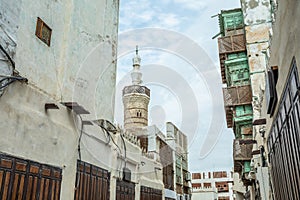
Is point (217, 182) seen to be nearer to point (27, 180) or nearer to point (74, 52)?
point (74, 52)

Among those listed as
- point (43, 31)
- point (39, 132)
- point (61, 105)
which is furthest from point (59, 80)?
point (39, 132)

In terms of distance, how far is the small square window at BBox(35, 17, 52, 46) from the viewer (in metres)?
7.45

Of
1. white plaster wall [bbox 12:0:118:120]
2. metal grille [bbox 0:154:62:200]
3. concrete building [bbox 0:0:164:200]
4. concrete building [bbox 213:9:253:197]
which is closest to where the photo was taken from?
metal grille [bbox 0:154:62:200]

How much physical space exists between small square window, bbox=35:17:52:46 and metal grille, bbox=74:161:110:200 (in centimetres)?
337

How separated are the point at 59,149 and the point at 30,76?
1.84 m

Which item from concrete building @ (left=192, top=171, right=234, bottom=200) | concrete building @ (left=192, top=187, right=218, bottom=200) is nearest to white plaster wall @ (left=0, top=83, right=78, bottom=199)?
concrete building @ (left=192, top=187, right=218, bottom=200)

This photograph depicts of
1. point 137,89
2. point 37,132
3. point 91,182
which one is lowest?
point 91,182

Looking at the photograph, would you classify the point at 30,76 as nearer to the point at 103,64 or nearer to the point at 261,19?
the point at 103,64

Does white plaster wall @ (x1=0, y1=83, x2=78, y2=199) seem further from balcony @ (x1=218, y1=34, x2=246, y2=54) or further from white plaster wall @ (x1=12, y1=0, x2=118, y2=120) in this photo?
balcony @ (x1=218, y1=34, x2=246, y2=54)

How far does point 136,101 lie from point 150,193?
17.2 m

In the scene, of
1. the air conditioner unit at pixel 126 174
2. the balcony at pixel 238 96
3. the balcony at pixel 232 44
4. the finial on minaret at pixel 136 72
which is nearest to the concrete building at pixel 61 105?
the air conditioner unit at pixel 126 174

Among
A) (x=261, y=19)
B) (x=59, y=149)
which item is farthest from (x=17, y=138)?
(x=261, y=19)

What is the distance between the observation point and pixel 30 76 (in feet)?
23.1

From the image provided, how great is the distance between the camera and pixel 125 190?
11.4m
